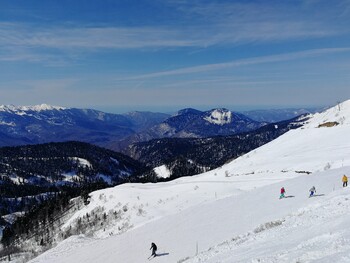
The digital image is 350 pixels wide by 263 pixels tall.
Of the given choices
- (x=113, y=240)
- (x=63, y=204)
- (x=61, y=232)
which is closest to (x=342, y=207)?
(x=113, y=240)

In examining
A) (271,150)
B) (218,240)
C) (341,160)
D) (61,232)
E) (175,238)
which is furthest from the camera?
(271,150)

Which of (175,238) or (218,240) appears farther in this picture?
(175,238)

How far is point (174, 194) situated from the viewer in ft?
227

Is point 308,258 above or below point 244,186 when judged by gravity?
above

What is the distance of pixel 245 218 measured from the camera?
3372 centimetres

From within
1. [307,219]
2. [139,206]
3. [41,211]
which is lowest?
[41,211]

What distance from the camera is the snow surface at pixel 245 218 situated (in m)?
18.7

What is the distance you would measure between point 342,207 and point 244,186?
115ft

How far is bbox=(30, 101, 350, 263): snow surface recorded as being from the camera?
61.2ft

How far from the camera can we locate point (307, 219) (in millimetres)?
24062

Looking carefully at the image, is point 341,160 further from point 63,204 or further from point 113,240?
point 63,204

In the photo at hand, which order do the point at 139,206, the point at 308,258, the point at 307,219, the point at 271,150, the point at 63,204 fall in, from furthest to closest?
the point at 63,204 → the point at 271,150 → the point at 139,206 → the point at 307,219 → the point at 308,258

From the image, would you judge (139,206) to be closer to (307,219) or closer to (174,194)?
(174,194)

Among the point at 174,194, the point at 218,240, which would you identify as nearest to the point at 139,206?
the point at 174,194
